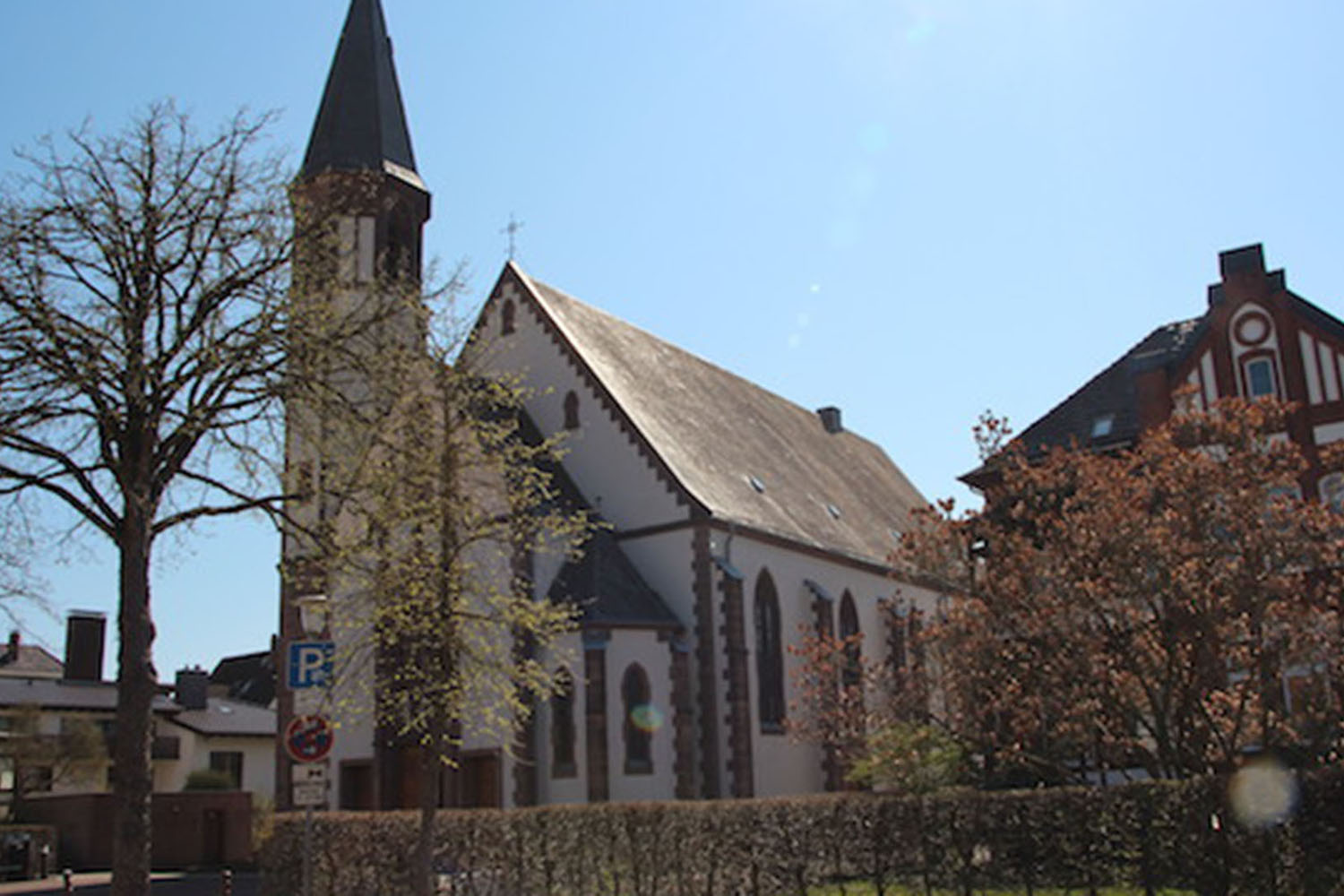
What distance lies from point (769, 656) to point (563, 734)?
22.5ft

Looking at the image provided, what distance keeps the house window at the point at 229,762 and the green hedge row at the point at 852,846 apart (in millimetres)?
30440

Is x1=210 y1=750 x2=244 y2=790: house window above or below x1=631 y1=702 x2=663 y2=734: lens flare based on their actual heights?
below

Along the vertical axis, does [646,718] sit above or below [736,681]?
below

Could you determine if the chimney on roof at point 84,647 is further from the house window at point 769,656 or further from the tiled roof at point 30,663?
the house window at point 769,656

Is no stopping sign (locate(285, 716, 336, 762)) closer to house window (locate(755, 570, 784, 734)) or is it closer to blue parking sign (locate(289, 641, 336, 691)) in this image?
blue parking sign (locate(289, 641, 336, 691))

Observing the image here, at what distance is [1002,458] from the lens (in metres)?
22.0

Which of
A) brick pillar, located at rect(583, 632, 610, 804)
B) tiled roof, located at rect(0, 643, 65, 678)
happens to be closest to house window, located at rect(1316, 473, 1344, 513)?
brick pillar, located at rect(583, 632, 610, 804)

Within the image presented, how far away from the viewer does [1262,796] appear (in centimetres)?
1375

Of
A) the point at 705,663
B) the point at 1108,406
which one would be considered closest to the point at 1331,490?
the point at 1108,406

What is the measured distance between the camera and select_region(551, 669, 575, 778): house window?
1125 inches

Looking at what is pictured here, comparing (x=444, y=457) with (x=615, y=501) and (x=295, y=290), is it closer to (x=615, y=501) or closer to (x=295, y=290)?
(x=295, y=290)

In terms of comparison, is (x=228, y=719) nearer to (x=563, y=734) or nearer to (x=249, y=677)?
(x=249, y=677)

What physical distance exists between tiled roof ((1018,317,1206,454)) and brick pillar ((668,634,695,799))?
9110mm

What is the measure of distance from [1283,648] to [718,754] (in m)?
16.1
